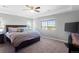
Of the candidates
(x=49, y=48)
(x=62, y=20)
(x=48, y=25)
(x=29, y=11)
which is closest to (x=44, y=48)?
(x=49, y=48)

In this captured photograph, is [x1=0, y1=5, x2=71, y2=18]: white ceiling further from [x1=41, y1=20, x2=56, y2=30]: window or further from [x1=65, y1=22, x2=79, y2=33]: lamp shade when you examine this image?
[x1=65, y1=22, x2=79, y2=33]: lamp shade

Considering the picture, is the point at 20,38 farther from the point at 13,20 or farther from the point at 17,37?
the point at 13,20

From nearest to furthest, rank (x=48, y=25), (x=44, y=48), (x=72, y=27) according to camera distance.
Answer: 1. (x=72, y=27)
2. (x=44, y=48)
3. (x=48, y=25)

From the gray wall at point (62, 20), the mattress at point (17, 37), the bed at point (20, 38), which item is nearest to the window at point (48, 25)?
the gray wall at point (62, 20)

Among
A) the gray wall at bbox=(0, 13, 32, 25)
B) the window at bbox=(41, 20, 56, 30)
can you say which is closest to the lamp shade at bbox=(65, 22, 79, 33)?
the window at bbox=(41, 20, 56, 30)

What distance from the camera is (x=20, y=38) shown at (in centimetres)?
146

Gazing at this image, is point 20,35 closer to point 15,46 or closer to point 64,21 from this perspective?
point 15,46

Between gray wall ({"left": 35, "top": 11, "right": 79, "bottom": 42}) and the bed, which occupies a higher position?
gray wall ({"left": 35, "top": 11, "right": 79, "bottom": 42})

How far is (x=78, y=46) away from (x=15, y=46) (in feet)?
3.82

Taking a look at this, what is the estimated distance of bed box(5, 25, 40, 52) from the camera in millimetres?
1438

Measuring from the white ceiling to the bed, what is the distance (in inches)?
10.3

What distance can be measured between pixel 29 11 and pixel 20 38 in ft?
1.80

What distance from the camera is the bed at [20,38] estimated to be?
1.44 metres

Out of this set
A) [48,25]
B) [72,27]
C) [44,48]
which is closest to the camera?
[72,27]
